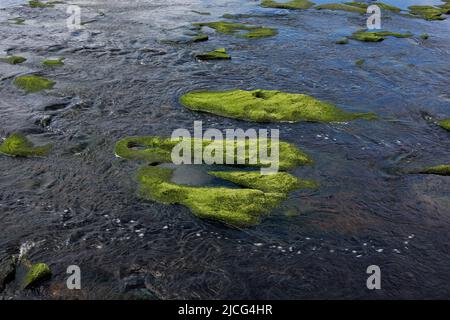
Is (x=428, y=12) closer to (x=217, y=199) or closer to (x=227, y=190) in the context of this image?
(x=227, y=190)

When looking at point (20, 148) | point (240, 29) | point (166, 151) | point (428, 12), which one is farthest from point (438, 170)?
point (428, 12)

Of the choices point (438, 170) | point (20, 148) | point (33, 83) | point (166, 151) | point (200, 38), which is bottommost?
point (438, 170)

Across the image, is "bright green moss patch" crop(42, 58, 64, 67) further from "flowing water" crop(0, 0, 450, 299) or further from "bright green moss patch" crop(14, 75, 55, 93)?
"bright green moss patch" crop(14, 75, 55, 93)

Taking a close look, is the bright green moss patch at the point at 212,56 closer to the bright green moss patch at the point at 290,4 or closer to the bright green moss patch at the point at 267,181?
the bright green moss patch at the point at 267,181

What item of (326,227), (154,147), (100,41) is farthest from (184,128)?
(100,41)

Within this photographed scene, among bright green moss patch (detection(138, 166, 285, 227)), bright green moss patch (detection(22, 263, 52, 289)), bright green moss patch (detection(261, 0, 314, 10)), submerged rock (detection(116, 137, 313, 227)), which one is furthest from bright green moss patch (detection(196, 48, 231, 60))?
bright green moss patch (detection(22, 263, 52, 289))
